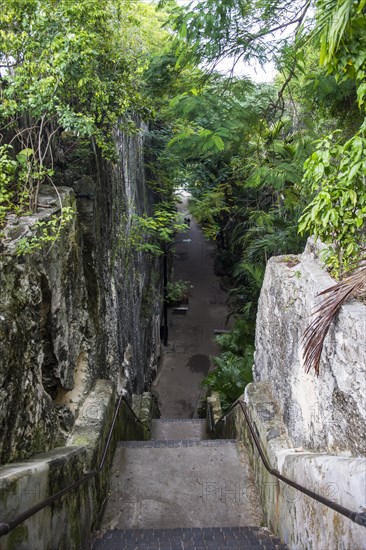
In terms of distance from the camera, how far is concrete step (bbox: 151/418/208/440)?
922 centimetres

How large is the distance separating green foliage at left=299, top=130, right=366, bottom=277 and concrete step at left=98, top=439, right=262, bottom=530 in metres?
2.88

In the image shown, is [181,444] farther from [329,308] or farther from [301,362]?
[329,308]

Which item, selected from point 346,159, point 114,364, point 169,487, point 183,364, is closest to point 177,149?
point 346,159

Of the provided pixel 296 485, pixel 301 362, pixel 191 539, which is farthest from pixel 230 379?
pixel 296 485

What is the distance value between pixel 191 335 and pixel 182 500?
38.1ft

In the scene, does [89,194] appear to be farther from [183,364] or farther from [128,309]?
[183,364]

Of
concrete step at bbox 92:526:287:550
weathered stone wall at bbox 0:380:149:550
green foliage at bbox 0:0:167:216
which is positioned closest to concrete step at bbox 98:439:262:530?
weathered stone wall at bbox 0:380:149:550

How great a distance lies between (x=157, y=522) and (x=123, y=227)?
5.33 meters

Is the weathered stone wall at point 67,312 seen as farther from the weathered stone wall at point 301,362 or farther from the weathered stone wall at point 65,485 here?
the weathered stone wall at point 301,362

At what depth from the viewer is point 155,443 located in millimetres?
5902

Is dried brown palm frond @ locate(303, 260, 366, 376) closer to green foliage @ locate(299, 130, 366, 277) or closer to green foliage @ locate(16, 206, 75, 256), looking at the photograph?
green foliage @ locate(299, 130, 366, 277)

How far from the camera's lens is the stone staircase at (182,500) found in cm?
364

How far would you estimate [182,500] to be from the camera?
4660 millimetres

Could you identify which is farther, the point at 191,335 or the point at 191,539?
the point at 191,335
